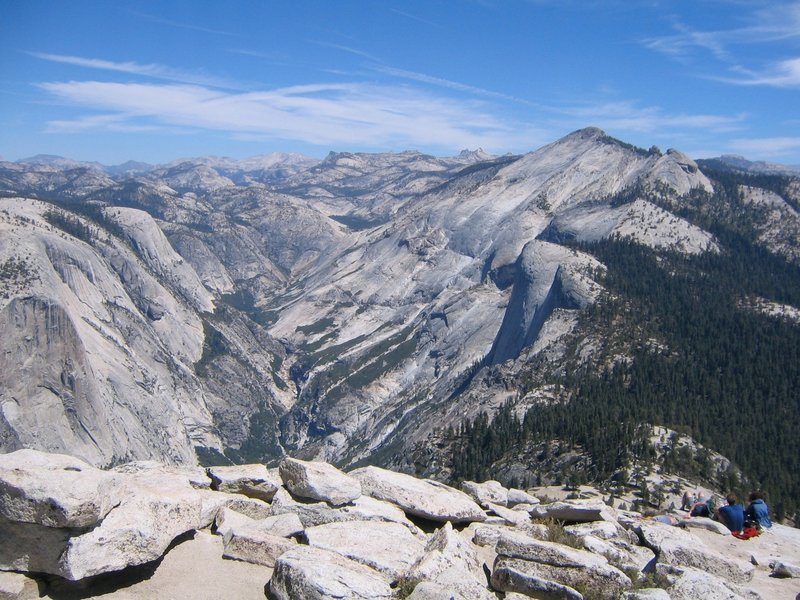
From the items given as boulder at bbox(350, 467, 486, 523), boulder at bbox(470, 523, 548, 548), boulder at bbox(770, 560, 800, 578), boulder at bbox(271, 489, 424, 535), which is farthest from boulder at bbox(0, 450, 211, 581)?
boulder at bbox(770, 560, 800, 578)

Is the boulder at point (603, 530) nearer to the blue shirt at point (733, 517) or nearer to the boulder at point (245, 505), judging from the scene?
the blue shirt at point (733, 517)

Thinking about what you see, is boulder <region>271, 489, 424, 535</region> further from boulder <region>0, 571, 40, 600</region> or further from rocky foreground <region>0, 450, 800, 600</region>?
boulder <region>0, 571, 40, 600</region>

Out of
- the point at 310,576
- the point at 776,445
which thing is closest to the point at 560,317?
the point at 776,445

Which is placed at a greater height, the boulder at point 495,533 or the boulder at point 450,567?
the boulder at point 450,567

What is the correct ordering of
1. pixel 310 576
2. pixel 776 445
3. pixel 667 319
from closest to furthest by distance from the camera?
pixel 310 576 → pixel 776 445 → pixel 667 319

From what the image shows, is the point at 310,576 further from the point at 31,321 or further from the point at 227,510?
the point at 31,321

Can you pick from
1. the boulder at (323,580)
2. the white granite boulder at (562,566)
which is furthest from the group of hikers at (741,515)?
the boulder at (323,580)
